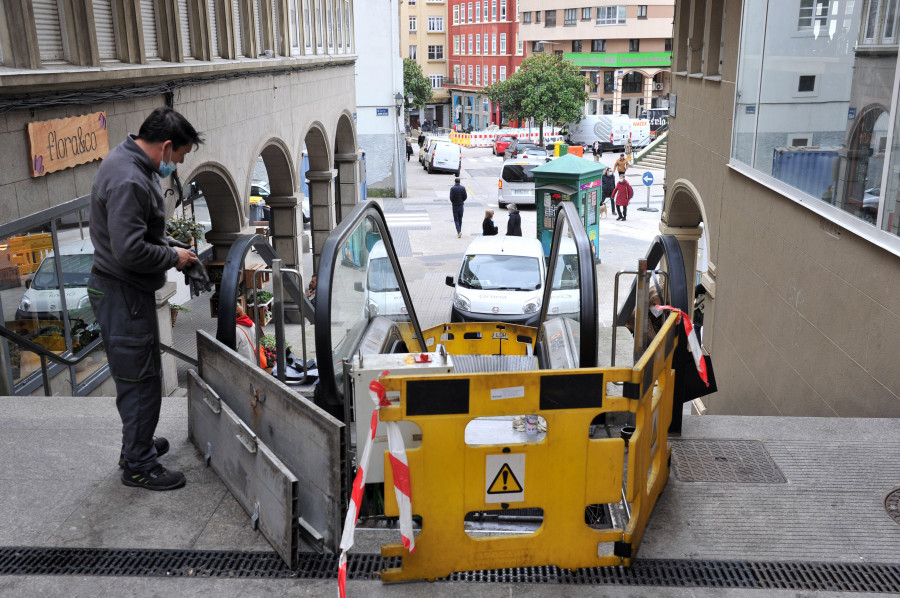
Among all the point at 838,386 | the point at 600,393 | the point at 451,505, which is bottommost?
the point at 838,386

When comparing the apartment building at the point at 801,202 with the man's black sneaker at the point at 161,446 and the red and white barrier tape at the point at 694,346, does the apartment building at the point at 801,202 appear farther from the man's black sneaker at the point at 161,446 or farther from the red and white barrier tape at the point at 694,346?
the man's black sneaker at the point at 161,446

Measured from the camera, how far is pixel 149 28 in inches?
429

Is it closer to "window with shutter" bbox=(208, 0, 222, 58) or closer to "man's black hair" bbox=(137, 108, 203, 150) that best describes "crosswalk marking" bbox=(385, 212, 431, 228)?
"window with shutter" bbox=(208, 0, 222, 58)

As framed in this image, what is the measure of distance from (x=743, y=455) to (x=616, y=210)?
2631cm

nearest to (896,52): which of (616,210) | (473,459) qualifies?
(473,459)

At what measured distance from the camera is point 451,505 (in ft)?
13.4

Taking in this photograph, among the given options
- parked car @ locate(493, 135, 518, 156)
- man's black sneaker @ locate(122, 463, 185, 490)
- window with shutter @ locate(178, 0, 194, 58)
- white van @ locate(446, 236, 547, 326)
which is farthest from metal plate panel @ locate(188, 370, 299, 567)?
parked car @ locate(493, 135, 518, 156)

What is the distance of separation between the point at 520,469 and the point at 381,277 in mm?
3835

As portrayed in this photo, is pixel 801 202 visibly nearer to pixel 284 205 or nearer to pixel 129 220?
pixel 129 220

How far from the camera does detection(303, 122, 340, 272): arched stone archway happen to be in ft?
71.3

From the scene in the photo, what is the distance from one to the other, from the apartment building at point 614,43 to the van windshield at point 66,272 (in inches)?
2387

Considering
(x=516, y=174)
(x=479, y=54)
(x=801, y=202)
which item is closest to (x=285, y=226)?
(x=801, y=202)

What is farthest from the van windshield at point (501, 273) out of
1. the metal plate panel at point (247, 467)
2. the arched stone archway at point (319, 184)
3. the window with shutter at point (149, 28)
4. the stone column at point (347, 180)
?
the stone column at point (347, 180)

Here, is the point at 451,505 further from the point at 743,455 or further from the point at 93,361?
the point at 93,361
